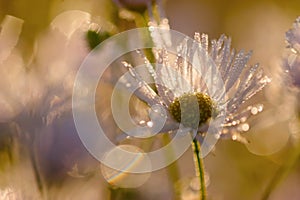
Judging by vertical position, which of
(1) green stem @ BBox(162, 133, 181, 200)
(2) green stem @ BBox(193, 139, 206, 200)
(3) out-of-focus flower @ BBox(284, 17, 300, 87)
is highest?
(3) out-of-focus flower @ BBox(284, 17, 300, 87)

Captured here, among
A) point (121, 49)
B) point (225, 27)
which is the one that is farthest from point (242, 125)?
point (225, 27)

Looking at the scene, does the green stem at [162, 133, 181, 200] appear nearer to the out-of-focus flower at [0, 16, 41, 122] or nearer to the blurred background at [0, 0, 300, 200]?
the blurred background at [0, 0, 300, 200]

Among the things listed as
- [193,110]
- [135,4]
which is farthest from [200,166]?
[135,4]

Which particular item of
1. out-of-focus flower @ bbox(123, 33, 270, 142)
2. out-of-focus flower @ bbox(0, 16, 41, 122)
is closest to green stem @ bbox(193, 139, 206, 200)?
out-of-focus flower @ bbox(123, 33, 270, 142)

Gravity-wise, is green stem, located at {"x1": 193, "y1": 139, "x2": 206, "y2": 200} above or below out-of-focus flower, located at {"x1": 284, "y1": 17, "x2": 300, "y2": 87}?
below

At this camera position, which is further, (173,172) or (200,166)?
(173,172)

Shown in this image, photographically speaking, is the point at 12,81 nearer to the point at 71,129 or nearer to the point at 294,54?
the point at 71,129
